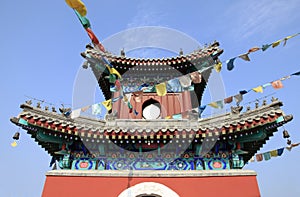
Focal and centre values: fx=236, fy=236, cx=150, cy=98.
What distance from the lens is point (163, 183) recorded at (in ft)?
24.2

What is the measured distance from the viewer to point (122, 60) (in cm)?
1109

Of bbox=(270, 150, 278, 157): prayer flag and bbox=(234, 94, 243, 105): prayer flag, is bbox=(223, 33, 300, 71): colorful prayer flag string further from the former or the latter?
bbox=(270, 150, 278, 157): prayer flag

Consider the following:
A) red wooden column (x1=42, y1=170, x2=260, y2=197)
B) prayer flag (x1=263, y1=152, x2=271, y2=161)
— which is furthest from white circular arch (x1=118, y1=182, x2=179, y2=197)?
prayer flag (x1=263, y1=152, x2=271, y2=161)

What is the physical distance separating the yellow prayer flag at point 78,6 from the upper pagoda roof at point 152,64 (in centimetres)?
403

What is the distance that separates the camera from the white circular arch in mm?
7160

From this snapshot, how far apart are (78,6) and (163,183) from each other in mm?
5790

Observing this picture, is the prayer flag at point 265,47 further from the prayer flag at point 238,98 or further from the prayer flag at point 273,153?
the prayer flag at point 273,153

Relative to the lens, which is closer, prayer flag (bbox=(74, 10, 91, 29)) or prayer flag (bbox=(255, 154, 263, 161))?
prayer flag (bbox=(74, 10, 91, 29))

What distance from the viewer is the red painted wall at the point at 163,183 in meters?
7.12

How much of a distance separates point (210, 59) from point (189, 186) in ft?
19.3

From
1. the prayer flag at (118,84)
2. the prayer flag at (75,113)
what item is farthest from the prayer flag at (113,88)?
the prayer flag at (75,113)

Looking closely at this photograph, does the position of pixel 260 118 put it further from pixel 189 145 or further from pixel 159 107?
pixel 159 107

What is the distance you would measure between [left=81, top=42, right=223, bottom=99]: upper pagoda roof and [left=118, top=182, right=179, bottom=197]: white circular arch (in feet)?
17.5

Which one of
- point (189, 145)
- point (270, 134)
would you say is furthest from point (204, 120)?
point (270, 134)
